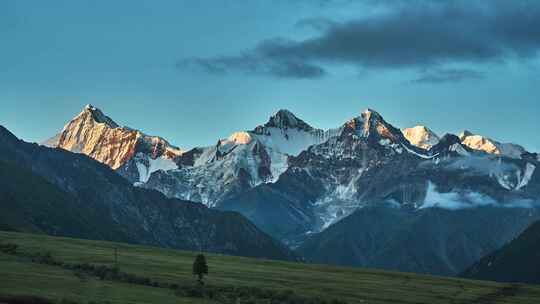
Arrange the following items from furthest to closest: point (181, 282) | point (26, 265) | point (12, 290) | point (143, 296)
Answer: point (181, 282)
point (26, 265)
point (143, 296)
point (12, 290)

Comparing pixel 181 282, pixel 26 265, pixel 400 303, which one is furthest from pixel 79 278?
pixel 400 303

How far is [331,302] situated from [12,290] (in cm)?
6558

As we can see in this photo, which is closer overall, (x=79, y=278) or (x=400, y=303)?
(x=79, y=278)

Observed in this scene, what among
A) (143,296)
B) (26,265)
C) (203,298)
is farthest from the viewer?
(26,265)

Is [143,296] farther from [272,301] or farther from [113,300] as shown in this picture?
[272,301]

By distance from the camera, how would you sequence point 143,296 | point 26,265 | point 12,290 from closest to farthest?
point 12,290
point 143,296
point 26,265

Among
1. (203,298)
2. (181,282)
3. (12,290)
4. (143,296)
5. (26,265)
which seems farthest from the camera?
(181,282)

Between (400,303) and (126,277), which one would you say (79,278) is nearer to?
(126,277)

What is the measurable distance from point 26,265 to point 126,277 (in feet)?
60.6

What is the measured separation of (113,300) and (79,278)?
3314 cm

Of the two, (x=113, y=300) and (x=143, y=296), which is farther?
(x=143, y=296)

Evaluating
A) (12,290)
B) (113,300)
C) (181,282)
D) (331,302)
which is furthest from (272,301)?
(12,290)

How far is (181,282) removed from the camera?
195 metres

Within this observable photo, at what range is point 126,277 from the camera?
619 feet
